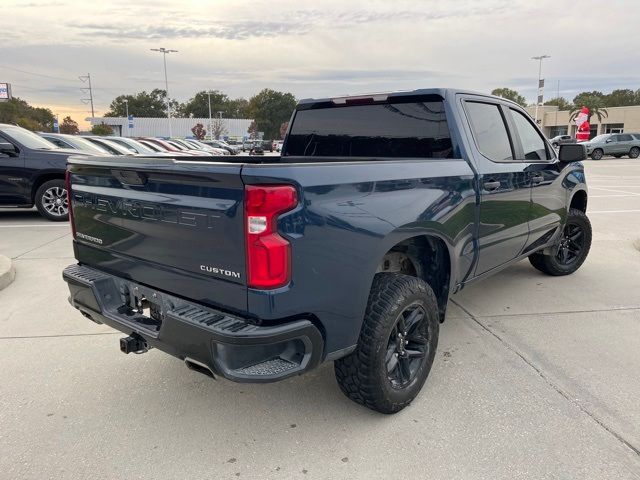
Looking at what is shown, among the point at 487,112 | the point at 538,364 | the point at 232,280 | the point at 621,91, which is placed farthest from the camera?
the point at 621,91

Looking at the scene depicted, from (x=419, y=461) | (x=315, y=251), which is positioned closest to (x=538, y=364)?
(x=419, y=461)

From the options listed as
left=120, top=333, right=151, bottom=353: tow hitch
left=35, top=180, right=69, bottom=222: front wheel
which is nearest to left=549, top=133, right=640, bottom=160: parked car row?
left=35, top=180, right=69, bottom=222: front wheel

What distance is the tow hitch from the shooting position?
102 inches

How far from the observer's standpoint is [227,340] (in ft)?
7.01

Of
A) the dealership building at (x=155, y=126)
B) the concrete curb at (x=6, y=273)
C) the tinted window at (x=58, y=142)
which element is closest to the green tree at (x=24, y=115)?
the dealership building at (x=155, y=126)

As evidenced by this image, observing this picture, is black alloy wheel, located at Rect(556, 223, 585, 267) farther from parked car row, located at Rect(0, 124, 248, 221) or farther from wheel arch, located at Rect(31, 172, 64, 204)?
wheel arch, located at Rect(31, 172, 64, 204)

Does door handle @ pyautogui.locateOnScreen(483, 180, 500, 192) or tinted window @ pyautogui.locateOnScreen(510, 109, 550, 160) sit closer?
door handle @ pyautogui.locateOnScreen(483, 180, 500, 192)

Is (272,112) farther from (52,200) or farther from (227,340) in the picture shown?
(227,340)

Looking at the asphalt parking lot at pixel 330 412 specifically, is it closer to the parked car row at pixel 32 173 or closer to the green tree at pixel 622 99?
the parked car row at pixel 32 173

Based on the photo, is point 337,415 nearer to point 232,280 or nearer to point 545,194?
point 232,280

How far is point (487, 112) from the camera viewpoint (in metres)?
3.88

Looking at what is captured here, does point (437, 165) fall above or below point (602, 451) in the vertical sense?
above

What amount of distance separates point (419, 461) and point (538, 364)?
4.93ft

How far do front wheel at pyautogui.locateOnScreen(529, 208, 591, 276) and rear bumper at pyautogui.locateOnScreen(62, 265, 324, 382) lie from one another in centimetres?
408
